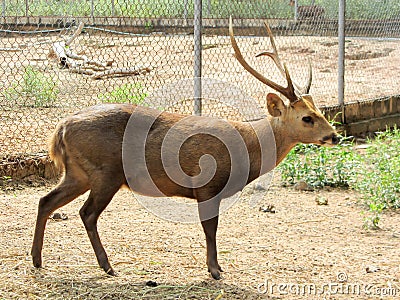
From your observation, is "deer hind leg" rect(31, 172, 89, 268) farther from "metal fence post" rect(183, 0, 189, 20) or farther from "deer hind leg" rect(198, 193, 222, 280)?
"metal fence post" rect(183, 0, 189, 20)

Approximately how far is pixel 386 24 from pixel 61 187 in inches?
300

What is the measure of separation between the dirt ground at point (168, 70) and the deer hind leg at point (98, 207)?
2433 mm

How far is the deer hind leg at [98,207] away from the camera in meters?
4.43

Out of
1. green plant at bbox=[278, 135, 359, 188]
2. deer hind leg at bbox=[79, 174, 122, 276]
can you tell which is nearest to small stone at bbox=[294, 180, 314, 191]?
green plant at bbox=[278, 135, 359, 188]

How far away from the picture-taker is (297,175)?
22.9 feet

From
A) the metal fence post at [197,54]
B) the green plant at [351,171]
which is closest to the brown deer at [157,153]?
the green plant at [351,171]

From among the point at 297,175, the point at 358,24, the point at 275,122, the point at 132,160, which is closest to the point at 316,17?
the point at 358,24

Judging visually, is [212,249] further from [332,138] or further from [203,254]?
[332,138]

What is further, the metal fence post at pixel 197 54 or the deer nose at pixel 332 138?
the metal fence post at pixel 197 54

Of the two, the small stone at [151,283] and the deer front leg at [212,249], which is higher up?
the deer front leg at [212,249]

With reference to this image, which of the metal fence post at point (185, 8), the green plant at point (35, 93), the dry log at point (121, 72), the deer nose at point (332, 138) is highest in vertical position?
the metal fence post at point (185, 8)

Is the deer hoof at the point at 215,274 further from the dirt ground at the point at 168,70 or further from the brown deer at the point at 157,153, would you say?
the dirt ground at the point at 168,70

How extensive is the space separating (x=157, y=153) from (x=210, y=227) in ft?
1.93

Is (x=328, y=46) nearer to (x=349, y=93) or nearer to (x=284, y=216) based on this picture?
(x=349, y=93)
